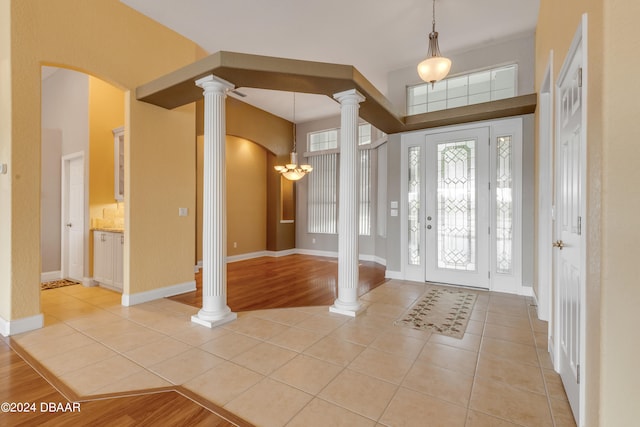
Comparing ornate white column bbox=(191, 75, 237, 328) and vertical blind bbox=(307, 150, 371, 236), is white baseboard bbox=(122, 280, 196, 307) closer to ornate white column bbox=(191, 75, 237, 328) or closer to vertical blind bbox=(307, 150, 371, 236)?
ornate white column bbox=(191, 75, 237, 328)

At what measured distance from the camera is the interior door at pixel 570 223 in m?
1.79

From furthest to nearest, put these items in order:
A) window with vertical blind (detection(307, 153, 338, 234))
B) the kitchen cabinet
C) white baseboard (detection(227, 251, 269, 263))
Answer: window with vertical blind (detection(307, 153, 338, 234)), white baseboard (detection(227, 251, 269, 263)), the kitchen cabinet

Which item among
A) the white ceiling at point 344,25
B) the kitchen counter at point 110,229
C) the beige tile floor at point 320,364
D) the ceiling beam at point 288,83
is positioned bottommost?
the beige tile floor at point 320,364

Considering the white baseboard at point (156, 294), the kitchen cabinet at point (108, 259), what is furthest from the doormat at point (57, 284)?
the white baseboard at point (156, 294)

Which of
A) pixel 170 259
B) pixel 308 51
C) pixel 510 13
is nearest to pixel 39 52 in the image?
pixel 170 259

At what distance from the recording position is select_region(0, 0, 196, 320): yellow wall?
9.79 feet

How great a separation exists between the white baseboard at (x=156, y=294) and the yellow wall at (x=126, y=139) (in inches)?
2.8

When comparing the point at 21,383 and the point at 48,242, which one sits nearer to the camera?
the point at 21,383

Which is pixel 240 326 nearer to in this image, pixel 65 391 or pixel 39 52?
pixel 65 391

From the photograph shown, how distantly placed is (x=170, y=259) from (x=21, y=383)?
86.9 inches

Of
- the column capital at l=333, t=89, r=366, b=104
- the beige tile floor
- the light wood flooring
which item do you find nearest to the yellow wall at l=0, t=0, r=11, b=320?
the beige tile floor

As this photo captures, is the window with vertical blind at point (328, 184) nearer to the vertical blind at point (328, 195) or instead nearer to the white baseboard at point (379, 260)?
the vertical blind at point (328, 195)

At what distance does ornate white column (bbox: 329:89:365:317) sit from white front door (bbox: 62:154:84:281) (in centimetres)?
444

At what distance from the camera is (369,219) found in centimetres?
768
